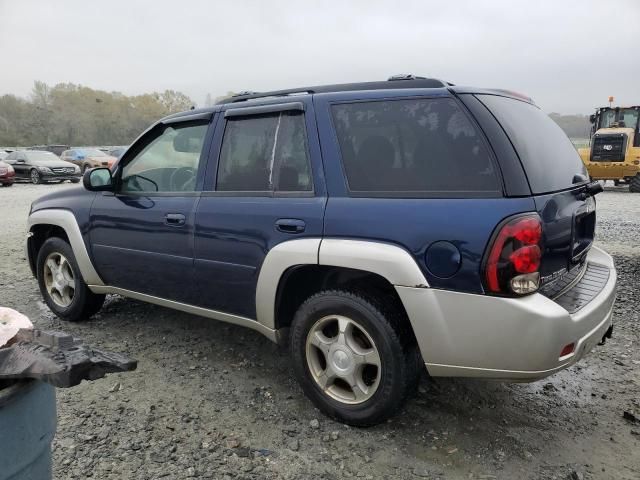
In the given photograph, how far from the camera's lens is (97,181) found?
157 inches

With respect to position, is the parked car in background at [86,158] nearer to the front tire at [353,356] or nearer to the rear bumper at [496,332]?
the front tire at [353,356]

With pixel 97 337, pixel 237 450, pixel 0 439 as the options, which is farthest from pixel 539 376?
pixel 97 337

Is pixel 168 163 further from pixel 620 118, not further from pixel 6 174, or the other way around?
pixel 620 118

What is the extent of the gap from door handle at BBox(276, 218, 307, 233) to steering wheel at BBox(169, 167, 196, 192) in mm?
919

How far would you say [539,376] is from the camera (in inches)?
93.2

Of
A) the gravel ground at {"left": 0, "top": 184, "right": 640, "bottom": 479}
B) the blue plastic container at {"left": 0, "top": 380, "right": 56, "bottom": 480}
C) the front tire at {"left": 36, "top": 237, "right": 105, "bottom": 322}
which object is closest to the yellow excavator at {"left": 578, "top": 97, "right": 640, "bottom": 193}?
the gravel ground at {"left": 0, "top": 184, "right": 640, "bottom": 479}

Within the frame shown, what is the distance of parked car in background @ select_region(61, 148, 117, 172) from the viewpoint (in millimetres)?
26078

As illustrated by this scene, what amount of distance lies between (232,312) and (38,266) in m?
2.42

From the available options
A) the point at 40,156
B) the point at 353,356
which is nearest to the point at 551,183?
the point at 353,356

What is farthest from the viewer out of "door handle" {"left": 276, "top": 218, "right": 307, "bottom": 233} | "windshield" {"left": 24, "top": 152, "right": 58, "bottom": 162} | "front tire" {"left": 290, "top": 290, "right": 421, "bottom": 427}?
"windshield" {"left": 24, "top": 152, "right": 58, "bottom": 162}

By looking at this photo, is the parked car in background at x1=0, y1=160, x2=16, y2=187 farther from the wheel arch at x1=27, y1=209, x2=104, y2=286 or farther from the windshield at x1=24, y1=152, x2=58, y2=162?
the wheel arch at x1=27, y1=209, x2=104, y2=286

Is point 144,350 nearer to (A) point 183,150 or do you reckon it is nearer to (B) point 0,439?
(A) point 183,150

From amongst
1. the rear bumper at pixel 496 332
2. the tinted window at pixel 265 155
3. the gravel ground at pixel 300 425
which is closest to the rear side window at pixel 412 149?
the tinted window at pixel 265 155

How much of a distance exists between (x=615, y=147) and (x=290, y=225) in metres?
17.6
